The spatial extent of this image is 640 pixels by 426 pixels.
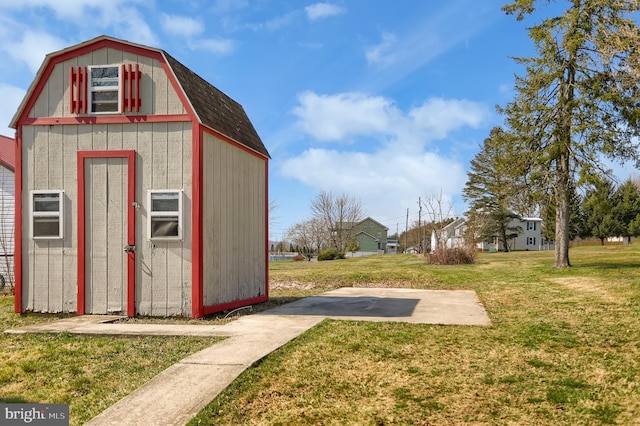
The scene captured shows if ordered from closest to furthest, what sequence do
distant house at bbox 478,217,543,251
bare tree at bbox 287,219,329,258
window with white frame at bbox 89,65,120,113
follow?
1. window with white frame at bbox 89,65,120,113
2. bare tree at bbox 287,219,329,258
3. distant house at bbox 478,217,543,251

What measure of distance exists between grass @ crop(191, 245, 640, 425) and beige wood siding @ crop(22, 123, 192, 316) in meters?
2.91

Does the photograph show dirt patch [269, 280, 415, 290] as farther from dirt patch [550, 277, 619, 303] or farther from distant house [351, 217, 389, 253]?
distant house [351, 217, 389, 253]

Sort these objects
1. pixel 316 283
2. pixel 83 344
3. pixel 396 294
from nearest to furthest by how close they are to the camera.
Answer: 1. pixel 83 344
2. pixel 396 294
3. pixel 316 283

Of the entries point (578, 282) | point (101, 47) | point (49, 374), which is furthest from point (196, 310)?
point (578, 282)

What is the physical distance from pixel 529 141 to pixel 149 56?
14.5m

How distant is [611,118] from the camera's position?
16.7m

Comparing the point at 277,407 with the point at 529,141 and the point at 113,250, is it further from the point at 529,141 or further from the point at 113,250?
the point at 529,141

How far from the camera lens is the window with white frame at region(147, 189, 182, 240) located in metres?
8.02

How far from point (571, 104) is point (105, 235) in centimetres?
1595

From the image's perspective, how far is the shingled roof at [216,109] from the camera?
27.3ft

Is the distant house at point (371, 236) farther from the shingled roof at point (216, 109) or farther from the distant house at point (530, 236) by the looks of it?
the shingled roof at point (216, 109)

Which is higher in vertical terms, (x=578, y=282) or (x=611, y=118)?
(x=611, y=118)

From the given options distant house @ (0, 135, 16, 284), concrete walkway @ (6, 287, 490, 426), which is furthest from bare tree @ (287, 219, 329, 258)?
concrete walkway @ (6, 287, 490, 426)

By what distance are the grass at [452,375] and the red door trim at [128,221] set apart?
3493 mm
